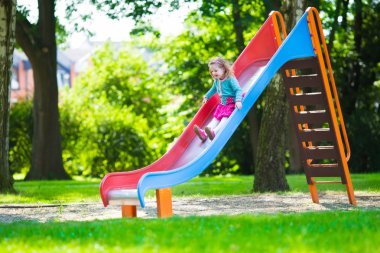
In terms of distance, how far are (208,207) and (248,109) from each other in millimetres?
1696

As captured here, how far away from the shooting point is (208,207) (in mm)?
11445

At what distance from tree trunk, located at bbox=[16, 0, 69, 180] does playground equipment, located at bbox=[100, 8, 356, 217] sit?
11405 mm

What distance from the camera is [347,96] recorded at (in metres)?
29.5

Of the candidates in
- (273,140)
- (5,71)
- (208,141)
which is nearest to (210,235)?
(208,141)

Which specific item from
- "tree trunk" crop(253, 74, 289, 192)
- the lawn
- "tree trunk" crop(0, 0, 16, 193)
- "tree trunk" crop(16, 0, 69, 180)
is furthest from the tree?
the lawn

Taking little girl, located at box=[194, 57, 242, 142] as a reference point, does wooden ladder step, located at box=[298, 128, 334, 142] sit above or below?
below

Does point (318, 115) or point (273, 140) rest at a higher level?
point (318, 115)

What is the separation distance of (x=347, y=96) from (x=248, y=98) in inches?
771

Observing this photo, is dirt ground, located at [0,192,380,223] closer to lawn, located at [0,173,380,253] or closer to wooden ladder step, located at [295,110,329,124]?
wooden ladder step, located at [295,110,329,124]

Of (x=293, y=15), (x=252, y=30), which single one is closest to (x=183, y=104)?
(x=252, y=30)

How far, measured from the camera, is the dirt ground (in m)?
10.5

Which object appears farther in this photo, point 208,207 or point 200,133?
point 208,207

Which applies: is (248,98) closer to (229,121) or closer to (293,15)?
(229,121)

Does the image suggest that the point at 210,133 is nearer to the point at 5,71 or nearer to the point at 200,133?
the point at 200,133
